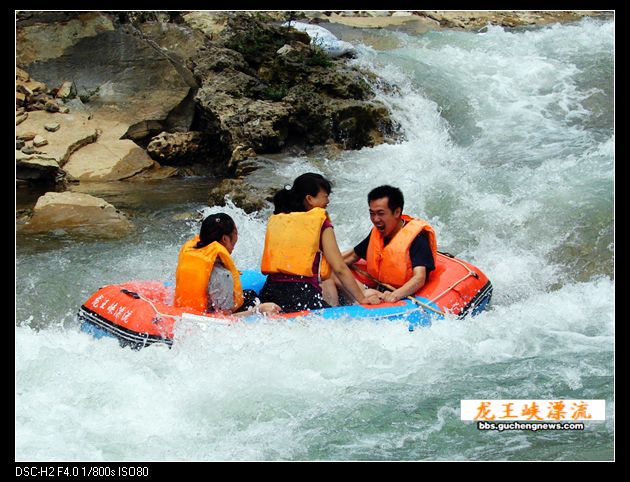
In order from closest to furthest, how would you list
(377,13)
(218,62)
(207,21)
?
(218,62), (207,21), (377,13)

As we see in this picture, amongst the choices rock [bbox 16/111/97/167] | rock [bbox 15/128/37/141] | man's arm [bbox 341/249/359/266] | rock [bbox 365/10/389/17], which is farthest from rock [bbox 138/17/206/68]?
man's arm [bbox 341/249/359/266]

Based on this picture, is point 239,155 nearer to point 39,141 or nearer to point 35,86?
point 39,141

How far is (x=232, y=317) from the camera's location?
4738mm

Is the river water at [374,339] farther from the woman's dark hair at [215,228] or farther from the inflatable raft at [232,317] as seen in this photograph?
the woman's dark hair at [215,228]

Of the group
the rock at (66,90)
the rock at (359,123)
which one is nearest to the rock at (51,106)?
the rock at (66,90)

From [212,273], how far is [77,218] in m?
3.47

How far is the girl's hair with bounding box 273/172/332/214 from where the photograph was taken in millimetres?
4965

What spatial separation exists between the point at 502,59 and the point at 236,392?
9071 mm

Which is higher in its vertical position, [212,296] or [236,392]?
[212,296]

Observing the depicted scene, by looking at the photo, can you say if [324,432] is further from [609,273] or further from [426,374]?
[609,273]

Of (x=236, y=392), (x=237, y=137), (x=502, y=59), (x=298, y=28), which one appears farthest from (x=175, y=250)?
(x=502, y=59)

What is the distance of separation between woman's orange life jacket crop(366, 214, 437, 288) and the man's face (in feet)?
0.24

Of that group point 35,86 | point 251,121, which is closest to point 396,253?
point 251,121

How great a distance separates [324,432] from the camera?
4.11 m
